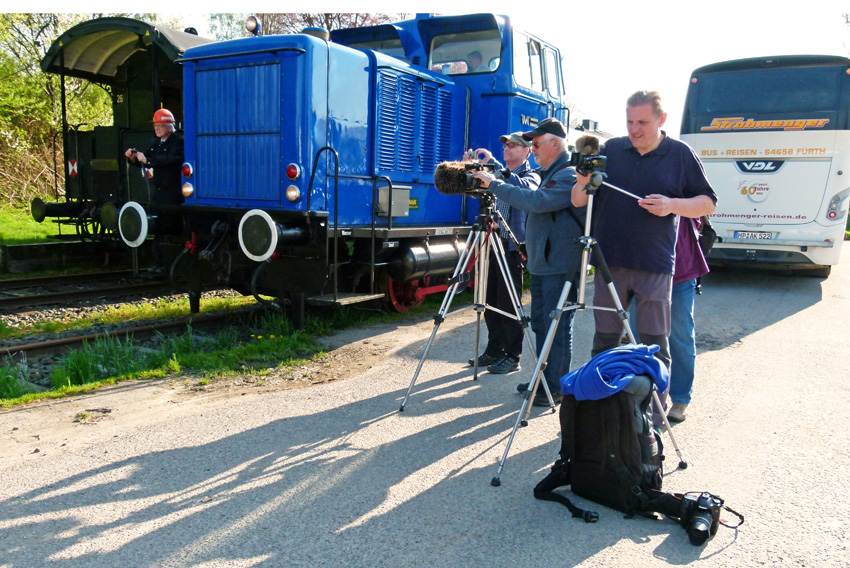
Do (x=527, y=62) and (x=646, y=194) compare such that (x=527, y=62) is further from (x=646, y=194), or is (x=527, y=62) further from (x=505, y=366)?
(x=646, y=194)

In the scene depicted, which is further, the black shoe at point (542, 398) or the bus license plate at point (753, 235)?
the bus license plate at point (753, 235)

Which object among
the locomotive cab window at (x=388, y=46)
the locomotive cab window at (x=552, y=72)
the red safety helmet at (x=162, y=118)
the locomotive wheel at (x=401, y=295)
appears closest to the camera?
the red safety helmet at (x=162, y=118)

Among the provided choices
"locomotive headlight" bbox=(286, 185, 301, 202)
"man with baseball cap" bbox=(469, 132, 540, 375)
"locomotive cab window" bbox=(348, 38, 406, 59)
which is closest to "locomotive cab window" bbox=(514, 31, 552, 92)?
"locomotive cab window" bbox=(348, 38, 406, 59)

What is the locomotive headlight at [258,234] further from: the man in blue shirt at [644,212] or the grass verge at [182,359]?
the man in blue shirt at [644,212]

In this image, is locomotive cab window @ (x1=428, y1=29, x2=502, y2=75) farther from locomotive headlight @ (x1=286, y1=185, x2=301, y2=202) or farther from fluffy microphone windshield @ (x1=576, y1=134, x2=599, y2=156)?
fluffy microphone windshield @ (x1=576, y1=134, x2=599, y2=156)

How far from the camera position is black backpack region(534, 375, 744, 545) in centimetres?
314

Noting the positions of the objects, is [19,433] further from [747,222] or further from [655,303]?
[747,222]

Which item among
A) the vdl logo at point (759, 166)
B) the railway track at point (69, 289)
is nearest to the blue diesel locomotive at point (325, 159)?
the railway track at point (69, 289)

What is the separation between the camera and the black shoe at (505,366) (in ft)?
18.4

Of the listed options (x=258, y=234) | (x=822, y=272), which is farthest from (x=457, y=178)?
(x=822, y=272)

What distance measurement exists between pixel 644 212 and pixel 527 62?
18.5 feet

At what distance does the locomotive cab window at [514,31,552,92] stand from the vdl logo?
4084mm

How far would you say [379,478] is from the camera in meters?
3.56

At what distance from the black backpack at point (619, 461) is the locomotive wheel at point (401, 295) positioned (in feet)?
14.9
